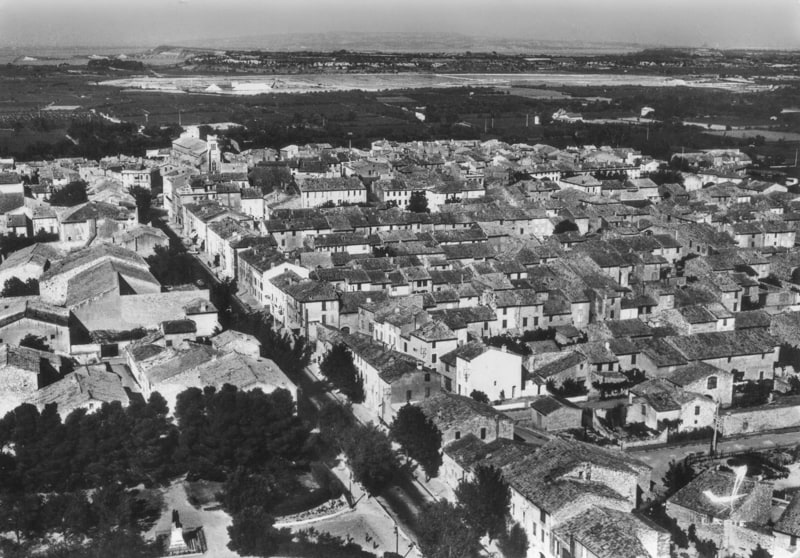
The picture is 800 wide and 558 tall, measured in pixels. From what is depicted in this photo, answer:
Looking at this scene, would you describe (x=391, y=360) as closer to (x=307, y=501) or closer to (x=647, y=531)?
(x=307, y=501)

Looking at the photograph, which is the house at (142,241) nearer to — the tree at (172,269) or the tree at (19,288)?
the tree at (172,269)

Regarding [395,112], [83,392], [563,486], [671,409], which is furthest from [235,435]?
[395,112]

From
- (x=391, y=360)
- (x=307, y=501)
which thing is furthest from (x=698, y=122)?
(x=307, y=501)

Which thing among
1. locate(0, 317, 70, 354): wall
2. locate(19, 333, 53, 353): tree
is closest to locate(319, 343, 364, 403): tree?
locate(0, 317, 70, 354): wall

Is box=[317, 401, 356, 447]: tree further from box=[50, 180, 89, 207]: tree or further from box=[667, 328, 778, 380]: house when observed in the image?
box=[50, 180, 89, 207]: tree

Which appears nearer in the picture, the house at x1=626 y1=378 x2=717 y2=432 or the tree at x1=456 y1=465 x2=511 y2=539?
the tree at x1=456 y1=465 x2=511 y2=539

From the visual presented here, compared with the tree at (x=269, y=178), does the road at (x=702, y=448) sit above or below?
below

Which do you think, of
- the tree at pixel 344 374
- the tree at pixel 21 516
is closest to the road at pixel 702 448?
the tree at pixel 344 374
